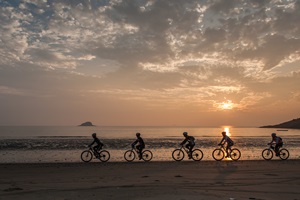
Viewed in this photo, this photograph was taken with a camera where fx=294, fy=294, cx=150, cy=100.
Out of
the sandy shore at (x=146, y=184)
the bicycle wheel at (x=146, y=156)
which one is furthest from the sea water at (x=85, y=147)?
the sandy shore at (x=146, y=184)

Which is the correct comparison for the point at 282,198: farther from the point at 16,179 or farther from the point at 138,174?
the point at 16,179

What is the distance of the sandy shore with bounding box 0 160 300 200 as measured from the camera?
1074 cm

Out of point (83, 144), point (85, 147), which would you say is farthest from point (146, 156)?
point (83, 144)

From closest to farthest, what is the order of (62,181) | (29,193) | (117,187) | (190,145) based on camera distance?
(29,193) < (117,187) < (62,181) < (190,145)

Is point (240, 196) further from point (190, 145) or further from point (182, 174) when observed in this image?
point (190, 145)

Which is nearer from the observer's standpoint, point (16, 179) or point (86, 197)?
point (86, 197)

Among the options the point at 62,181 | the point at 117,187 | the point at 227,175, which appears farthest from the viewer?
the point at 227,175

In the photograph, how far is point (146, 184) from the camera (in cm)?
1302

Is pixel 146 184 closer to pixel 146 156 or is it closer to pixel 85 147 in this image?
pixel 146 156

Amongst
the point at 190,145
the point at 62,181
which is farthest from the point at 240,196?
the point at 190,145

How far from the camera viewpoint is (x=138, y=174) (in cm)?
1619

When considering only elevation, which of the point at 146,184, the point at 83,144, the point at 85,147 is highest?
the point at 83,144

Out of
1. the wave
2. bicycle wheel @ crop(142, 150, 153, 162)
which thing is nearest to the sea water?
the wave

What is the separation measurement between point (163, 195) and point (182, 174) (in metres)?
5.57
